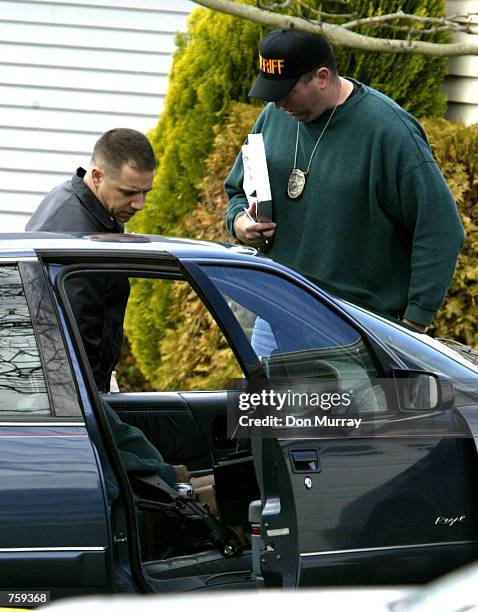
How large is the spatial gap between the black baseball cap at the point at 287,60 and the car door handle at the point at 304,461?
6.18 feet

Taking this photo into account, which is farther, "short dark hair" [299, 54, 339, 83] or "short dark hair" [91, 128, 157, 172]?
"short dark hair" [299, 54, 339, 83]

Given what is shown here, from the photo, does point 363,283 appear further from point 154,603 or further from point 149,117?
point 149,117

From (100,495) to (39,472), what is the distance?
176 mm

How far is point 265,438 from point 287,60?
193cm

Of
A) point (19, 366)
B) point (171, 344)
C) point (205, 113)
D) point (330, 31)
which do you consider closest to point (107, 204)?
point (330, 31)

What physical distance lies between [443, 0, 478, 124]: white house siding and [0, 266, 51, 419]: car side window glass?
4.92m

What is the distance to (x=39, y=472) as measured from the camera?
3.60 metres

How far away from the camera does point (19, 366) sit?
3.69m

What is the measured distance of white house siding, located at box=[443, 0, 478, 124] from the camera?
813 cm

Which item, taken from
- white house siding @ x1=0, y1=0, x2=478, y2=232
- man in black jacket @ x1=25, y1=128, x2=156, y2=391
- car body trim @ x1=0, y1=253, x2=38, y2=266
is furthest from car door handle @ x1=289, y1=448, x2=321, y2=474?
white house siding @ x1=0, y1=0, x2=478, y2=232

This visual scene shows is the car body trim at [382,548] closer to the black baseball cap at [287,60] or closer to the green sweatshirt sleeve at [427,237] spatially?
the green sweatshirt sleeve at [427,237]

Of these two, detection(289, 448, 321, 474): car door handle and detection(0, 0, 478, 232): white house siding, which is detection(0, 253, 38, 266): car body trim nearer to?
detection(289, 448, 321, 474): car door handle

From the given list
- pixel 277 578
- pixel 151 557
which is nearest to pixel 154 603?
pixel 277 578

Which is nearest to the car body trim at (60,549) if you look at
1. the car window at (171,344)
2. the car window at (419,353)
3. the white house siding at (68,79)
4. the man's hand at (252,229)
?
the car window at (419,353)
